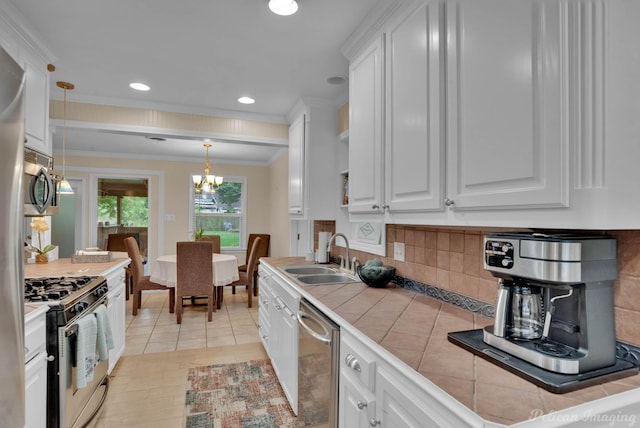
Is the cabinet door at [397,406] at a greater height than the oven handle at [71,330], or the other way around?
the cabinet door at [397,406]

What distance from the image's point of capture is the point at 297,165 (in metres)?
3.35

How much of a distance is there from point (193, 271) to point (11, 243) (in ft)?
11.3

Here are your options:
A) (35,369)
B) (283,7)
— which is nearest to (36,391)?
(35,369)

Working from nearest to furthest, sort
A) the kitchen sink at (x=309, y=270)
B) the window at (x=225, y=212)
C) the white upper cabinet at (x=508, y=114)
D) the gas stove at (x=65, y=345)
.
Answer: the white upper cabinet at (x=508, y=114) < the gas stove at (x=65, y=345) < the kitchen sink at (x=309, y=270) < the window at (x=225, y=212)

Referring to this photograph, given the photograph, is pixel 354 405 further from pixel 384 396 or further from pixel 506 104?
pixel 506 104

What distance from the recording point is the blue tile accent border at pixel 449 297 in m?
1.44

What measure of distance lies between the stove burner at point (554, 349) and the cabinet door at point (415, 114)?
553mm

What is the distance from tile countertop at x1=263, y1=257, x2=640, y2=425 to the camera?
30.1 inches

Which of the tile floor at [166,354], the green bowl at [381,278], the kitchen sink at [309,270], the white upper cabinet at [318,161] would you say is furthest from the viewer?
the white upper cabinet at [318,161]

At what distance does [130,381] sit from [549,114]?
3.13 meters

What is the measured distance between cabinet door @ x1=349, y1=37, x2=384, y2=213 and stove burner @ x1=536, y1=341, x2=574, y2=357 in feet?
3.06

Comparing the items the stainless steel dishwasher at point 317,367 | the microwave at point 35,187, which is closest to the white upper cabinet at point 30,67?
the microwave at point 35,187

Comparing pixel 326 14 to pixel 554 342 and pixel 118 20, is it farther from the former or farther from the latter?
pixel 554 342

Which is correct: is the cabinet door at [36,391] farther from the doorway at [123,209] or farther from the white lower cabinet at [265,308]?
the doorway at [123,209]
